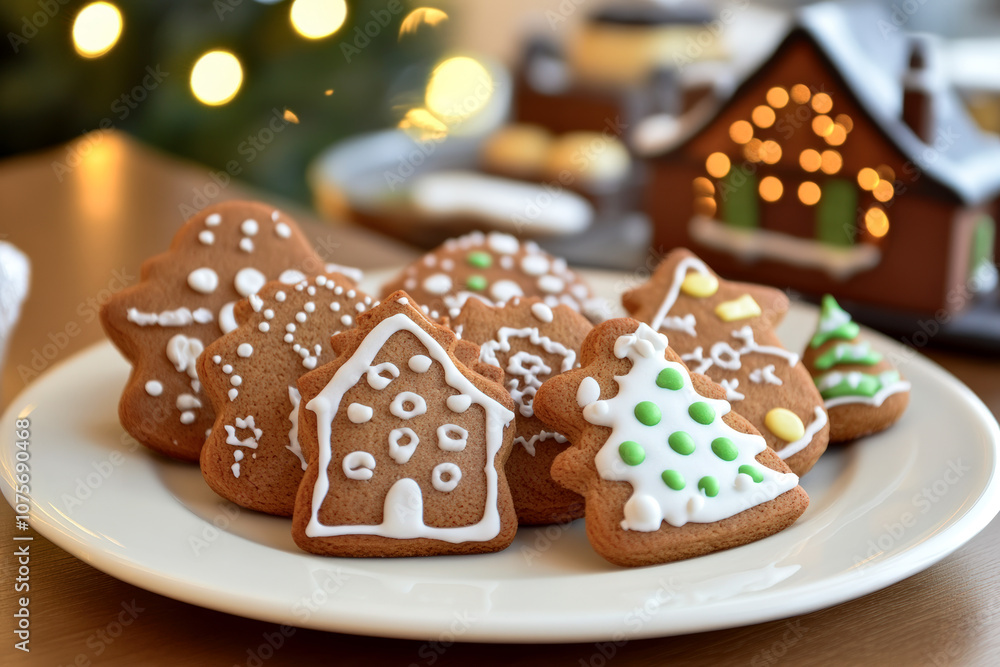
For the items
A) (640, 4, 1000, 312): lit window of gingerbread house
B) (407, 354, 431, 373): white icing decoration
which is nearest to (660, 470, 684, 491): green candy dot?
(407, 354, 431, 373): white icing decoration

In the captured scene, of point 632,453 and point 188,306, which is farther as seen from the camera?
point 188,306

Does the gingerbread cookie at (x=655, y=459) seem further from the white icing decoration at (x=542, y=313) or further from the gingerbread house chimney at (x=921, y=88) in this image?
the gingerbread house chimney at (x=921, y=88)

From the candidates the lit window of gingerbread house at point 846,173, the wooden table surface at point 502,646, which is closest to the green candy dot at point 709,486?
the wooden table surface at point 502,646

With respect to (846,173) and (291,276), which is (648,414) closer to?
(291,276)

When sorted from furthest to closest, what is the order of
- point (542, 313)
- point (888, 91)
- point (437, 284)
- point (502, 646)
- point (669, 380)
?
point (888, 91), point (437, 284), point (542, 313), point (669, 380), point (502, 646)

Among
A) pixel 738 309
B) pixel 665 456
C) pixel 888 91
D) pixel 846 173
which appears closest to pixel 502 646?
pixel 665 456

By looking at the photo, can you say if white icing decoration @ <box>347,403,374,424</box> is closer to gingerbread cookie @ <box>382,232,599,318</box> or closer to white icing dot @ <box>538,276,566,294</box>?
gingerbread cookie @ <box>382,232,599,318</box>

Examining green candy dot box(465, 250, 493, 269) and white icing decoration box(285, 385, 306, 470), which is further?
green candy dot box(465, 250, 493, 269)
